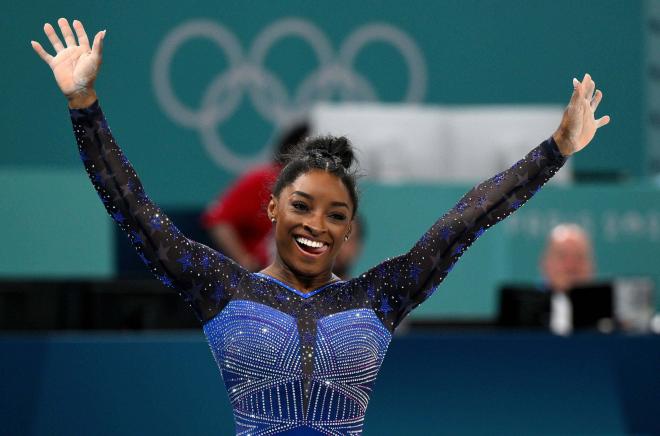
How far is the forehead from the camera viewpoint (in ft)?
8.93

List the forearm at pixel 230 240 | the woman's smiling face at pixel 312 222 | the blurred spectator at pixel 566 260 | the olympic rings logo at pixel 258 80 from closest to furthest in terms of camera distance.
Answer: the woman's smiling face at pixel 312 222
the blurred spectator at pixel 566 260
the forearm at pixel 230 240
the olympic rings logo at pixel 258 80

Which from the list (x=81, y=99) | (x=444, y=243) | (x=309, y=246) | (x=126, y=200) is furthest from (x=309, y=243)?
(x=81, y=99)

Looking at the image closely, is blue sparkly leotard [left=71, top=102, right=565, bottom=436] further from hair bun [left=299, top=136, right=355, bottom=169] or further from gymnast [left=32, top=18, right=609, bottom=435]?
hair bun [left=299, top=136, right=355, bottom=169]

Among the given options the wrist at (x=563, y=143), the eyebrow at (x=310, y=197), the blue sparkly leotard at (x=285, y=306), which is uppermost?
the wrist at (x=563, y=143)

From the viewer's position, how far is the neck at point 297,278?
2.76m

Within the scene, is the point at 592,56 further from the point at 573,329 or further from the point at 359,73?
the point at 573,329

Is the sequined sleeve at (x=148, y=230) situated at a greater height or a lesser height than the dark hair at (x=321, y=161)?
lesser

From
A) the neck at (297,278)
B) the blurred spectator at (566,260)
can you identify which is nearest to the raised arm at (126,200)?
the neck at (297,278)

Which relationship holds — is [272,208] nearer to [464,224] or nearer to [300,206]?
[300,206]

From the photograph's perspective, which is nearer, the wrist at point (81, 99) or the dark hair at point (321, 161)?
the wrist at point (81, 99)

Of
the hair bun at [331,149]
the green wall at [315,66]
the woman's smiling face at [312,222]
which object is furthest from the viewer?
the green wall at [315,66]

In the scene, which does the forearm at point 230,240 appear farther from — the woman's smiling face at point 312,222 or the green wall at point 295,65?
the woman's smiling face at point 312,222

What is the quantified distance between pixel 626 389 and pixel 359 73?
481 cm

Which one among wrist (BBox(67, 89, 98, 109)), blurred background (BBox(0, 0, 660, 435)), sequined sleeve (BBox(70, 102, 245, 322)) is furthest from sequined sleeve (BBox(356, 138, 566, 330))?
blurred background (BBox(0, 0, 660, 435))
